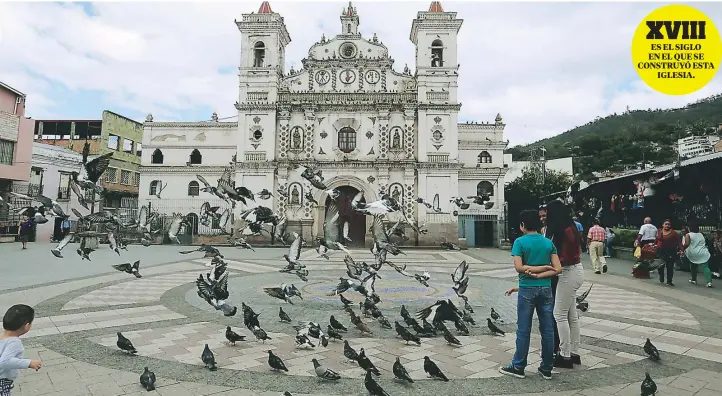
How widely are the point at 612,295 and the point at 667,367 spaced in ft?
16.5

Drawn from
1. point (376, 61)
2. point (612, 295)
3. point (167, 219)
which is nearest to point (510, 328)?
point (612, 295)

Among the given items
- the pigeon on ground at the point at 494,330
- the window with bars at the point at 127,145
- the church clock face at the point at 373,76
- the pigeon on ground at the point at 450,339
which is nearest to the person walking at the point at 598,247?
the pigeon on ground at the point at 494,330

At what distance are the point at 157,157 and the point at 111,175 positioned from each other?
602 centimetres

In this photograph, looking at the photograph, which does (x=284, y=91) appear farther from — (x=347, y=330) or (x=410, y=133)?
(x=347, y=330)

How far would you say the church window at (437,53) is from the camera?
28.0 m

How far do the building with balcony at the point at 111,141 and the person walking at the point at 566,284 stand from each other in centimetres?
3458

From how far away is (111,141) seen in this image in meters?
34.4

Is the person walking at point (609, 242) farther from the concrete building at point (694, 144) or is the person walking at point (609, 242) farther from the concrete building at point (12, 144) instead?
the concrete building at point (12, 144)

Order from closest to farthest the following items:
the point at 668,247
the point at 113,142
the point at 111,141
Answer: the point at 668,247
the point at 111,141
the point at 113,142

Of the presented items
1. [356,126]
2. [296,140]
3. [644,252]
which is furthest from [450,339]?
[296,140]

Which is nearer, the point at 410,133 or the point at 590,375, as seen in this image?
the point at 590,375

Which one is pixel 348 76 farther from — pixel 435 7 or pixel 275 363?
pixel 275 363

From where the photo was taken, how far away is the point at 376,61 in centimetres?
2775

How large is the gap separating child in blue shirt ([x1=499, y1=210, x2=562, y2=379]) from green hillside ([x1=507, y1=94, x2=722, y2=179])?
125 ft
